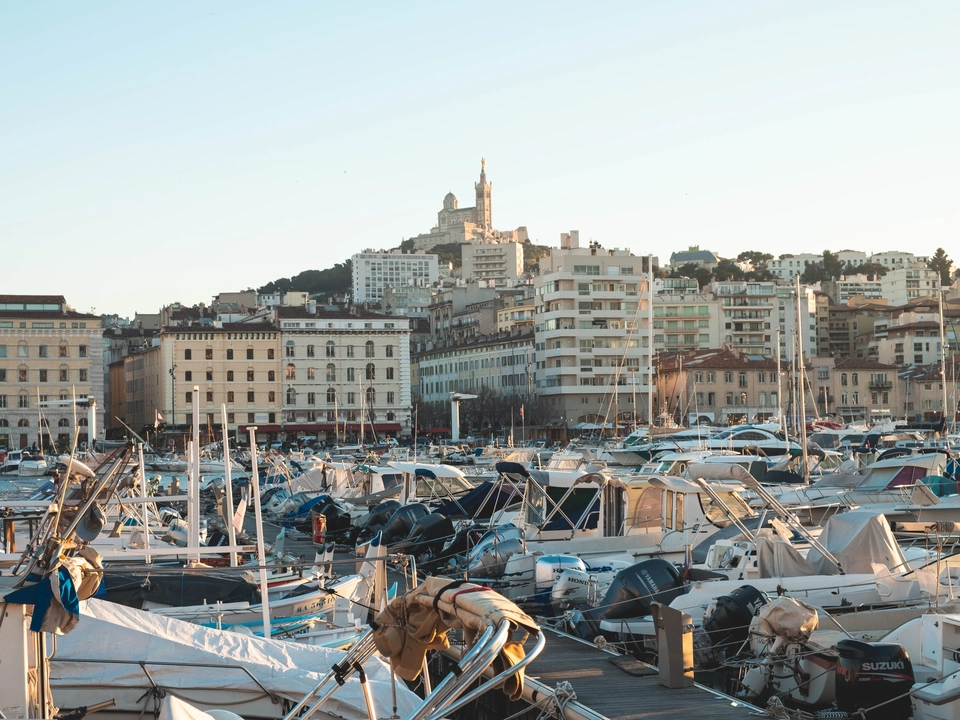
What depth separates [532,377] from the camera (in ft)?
357

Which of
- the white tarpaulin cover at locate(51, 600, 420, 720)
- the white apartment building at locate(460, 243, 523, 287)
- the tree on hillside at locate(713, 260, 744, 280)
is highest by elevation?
the white apartment building at locate(460, 243, 523, 287)

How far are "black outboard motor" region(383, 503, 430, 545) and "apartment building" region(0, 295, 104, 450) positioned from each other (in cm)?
7516

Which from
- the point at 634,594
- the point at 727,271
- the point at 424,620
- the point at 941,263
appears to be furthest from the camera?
the point at 941,263

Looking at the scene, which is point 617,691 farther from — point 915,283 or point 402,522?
point 915,283

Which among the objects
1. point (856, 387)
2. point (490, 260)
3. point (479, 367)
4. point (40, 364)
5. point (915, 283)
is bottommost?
point (856, 387)

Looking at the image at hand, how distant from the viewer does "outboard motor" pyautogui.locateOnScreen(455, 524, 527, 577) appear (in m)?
21.4

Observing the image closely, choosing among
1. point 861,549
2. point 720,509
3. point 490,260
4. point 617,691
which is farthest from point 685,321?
point 617,691

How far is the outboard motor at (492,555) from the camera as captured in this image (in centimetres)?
2138

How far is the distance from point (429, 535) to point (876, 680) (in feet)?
49.4

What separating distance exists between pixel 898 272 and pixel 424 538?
149736 millimetres

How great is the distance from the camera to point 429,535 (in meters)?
27.0

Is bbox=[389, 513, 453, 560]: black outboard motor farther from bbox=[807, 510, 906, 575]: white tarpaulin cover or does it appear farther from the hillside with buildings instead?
the hillside with buildings

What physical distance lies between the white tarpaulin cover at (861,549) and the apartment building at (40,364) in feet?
290

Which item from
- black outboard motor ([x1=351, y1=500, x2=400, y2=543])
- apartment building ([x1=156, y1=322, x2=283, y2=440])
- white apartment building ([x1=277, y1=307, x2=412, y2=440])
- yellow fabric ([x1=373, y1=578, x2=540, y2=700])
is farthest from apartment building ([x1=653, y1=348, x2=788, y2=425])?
yellow fabric ([x1=373, y1=578, x2=540, y2=700])
